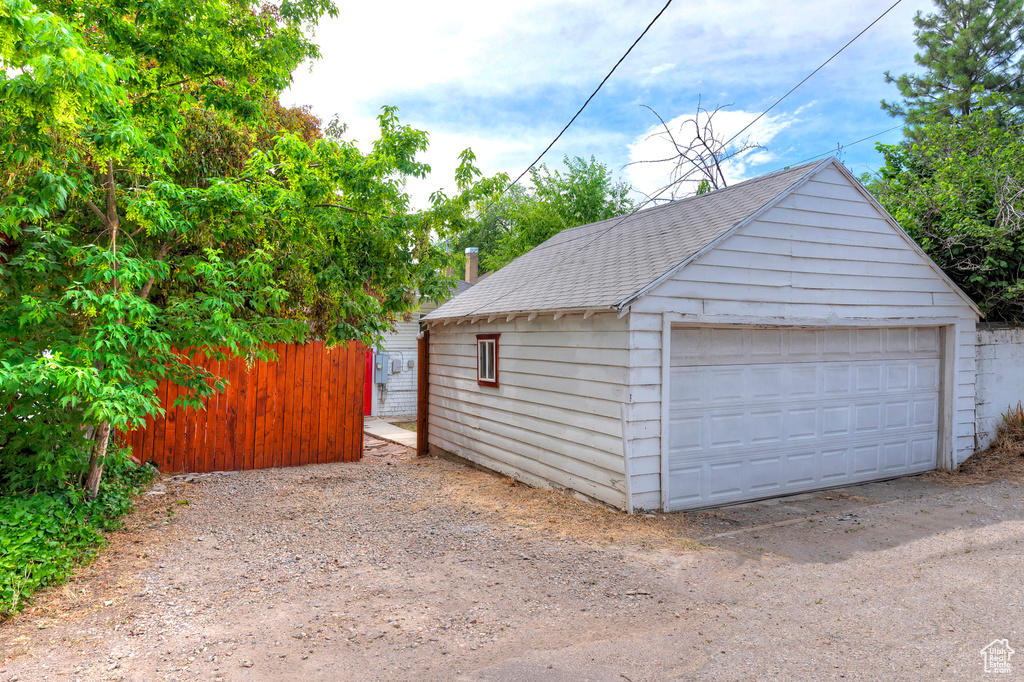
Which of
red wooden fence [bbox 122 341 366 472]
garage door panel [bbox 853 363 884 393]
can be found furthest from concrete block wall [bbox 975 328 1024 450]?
red wooden fence [bbox 122 341 366 472]

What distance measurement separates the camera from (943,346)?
8.38m

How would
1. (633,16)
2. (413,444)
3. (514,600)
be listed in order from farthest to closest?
(413,444)
(633,16)
(514,600)

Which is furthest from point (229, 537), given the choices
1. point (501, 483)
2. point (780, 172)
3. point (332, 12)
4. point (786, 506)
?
point (780, 172)

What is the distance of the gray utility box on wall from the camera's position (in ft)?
54.1

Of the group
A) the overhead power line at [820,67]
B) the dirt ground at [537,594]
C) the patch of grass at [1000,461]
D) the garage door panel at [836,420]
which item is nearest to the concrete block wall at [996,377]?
the patch of grass at [1000,461]

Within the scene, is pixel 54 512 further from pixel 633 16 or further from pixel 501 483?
pixel 633 16

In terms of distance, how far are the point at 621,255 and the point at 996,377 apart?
597 cm

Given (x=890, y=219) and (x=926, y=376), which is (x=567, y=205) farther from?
(x=926, y=376)

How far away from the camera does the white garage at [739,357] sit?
6414 millimetres

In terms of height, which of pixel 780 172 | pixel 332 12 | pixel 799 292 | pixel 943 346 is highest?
pixel 332 12

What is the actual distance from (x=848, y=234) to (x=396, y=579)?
6.66 metres

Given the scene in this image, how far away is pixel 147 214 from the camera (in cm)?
509

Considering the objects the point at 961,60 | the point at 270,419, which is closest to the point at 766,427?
the point at 270,419

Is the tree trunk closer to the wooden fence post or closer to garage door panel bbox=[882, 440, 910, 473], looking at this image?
the wooden fence post
